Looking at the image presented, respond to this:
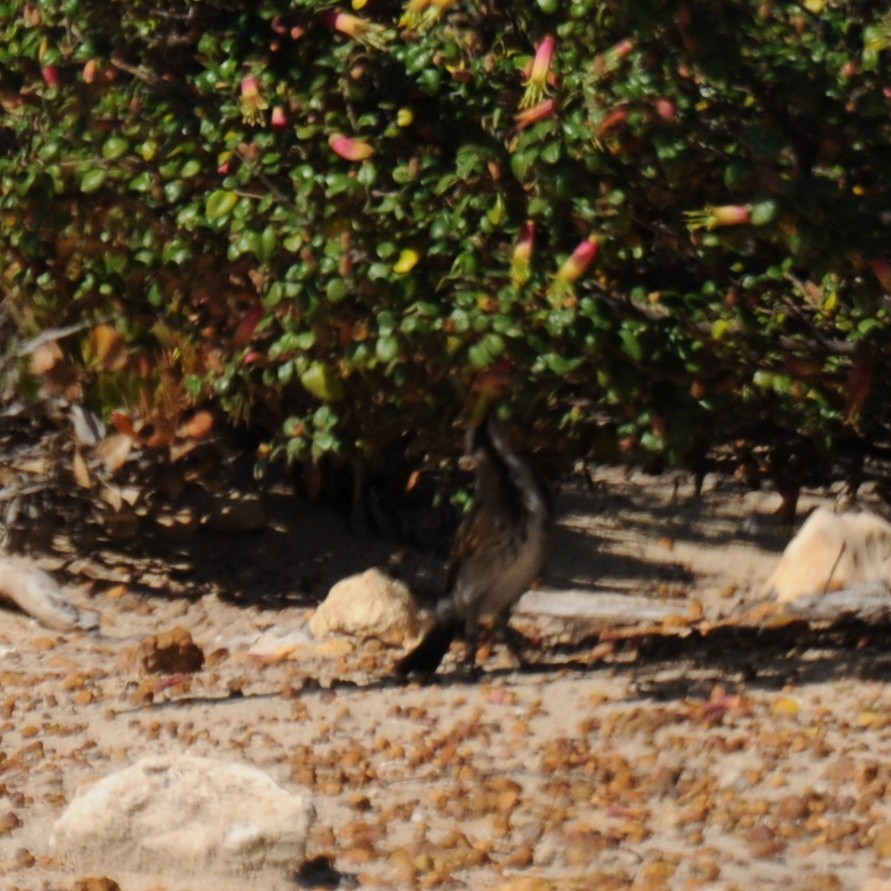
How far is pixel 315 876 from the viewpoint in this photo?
4.09 metres

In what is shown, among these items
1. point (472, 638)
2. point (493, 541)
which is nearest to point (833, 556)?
point (472, 638)

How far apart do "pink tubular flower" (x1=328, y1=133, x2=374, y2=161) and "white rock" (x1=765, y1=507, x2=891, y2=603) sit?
14.5 ft

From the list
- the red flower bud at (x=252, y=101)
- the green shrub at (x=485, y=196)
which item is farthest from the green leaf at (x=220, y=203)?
the red flower bud at (x=252, y=101)

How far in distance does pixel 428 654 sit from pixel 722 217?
Result: 2588mm

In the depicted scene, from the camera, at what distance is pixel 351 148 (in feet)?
14.4

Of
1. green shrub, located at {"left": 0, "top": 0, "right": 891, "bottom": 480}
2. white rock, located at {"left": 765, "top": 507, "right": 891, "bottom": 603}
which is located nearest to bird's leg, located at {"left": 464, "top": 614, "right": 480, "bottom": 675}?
green shrub, located at {"left": 0, "top": 0, "right": 891, "bottom": 480}

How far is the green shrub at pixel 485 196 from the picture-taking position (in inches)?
153

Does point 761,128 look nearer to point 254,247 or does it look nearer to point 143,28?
point 254,247

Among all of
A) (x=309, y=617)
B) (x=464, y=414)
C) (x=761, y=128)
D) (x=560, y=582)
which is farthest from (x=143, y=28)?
(x=560, y=582)

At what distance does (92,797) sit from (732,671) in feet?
7.94

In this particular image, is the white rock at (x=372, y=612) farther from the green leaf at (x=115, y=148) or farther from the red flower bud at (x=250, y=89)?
the red flower bud at (x=250, y=89)

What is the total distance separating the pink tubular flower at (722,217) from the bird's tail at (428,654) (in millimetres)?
2359

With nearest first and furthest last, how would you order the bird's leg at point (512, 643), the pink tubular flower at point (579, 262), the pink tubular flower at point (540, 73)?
the pink tubular flower at point (540, 73) → the pink tubular flower at point (579, 262) → the bird's leg at point (512, 643)

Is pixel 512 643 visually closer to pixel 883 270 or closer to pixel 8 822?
pixel 8 822
